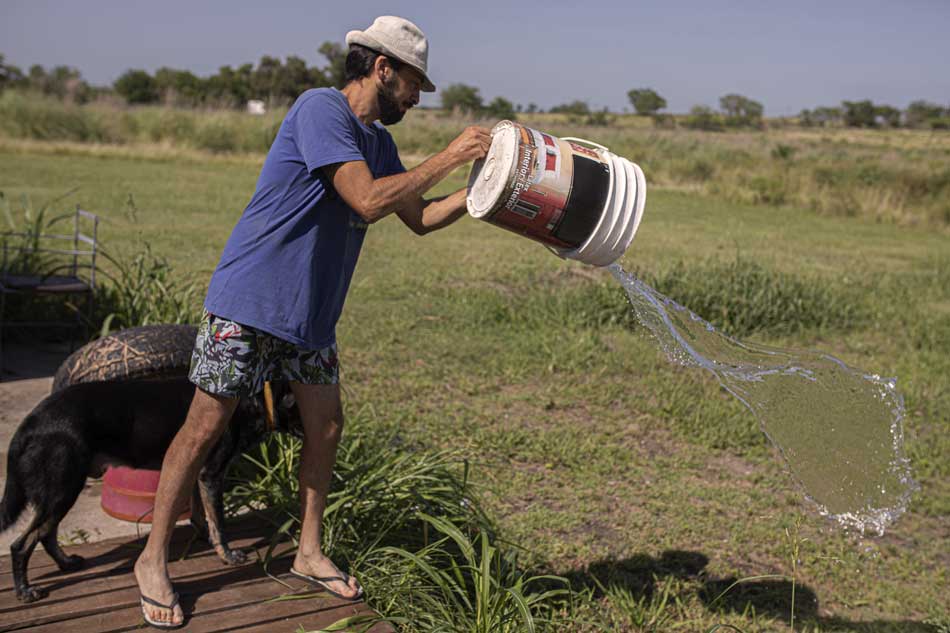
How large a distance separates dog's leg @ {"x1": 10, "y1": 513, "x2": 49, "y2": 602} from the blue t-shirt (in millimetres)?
964

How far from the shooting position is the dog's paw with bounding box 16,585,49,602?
302cm

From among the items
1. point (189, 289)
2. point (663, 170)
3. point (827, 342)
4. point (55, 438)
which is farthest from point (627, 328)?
point (663, 170)

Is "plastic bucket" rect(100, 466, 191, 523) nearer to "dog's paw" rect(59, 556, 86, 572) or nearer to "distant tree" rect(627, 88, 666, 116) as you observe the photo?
"dog's paw" rect(59, 556, 86, 572)

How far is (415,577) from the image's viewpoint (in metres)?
3.43

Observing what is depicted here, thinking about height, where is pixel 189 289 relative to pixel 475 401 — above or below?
above

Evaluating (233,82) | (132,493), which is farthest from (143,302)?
(233,82)

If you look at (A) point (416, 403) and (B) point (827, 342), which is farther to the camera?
(B) point (827, 342)

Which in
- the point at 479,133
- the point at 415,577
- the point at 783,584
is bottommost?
the point at 783,584

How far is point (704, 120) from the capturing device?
76000 millimetres

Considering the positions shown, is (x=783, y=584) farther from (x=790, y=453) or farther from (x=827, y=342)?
(x=827, y=342)

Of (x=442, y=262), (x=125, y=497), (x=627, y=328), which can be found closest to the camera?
(x=125, y=497)

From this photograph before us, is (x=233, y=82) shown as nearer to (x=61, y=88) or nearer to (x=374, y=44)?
(x=61, y=88)

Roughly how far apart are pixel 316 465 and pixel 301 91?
43770mm

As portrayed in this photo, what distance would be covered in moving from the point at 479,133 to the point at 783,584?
9.27 feet
